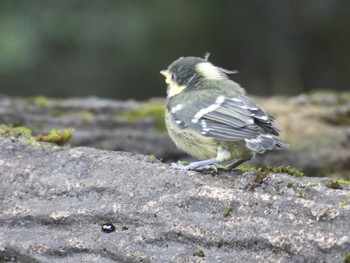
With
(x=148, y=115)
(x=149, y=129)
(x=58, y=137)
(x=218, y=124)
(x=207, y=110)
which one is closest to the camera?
(x=218, y=124)

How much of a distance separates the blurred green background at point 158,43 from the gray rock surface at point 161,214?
207 inches

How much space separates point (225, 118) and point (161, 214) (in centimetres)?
73

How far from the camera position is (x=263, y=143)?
378 centimetres

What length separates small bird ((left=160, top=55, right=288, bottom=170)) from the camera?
3.84 metres

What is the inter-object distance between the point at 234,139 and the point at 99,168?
0.72m

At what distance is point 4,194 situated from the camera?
378 centimetres

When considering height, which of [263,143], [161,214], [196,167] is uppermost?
[263,143]

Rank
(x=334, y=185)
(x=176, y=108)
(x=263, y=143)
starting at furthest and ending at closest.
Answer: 1. (x=176, y=108)
2. (x=263, y=143)
3. (x=334, y=185)

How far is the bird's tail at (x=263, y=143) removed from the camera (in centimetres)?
375

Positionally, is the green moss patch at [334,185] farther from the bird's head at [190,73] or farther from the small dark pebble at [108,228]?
the bird's head at [190,73]

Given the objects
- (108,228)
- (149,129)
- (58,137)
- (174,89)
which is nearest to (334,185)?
(108,228)

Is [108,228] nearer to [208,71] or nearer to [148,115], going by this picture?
[208,71]

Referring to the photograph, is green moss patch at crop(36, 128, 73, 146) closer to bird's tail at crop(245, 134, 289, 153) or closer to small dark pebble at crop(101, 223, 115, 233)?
small dark pebble at crop(101, 223, 115, 233)

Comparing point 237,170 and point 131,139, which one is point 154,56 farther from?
point 237,170
